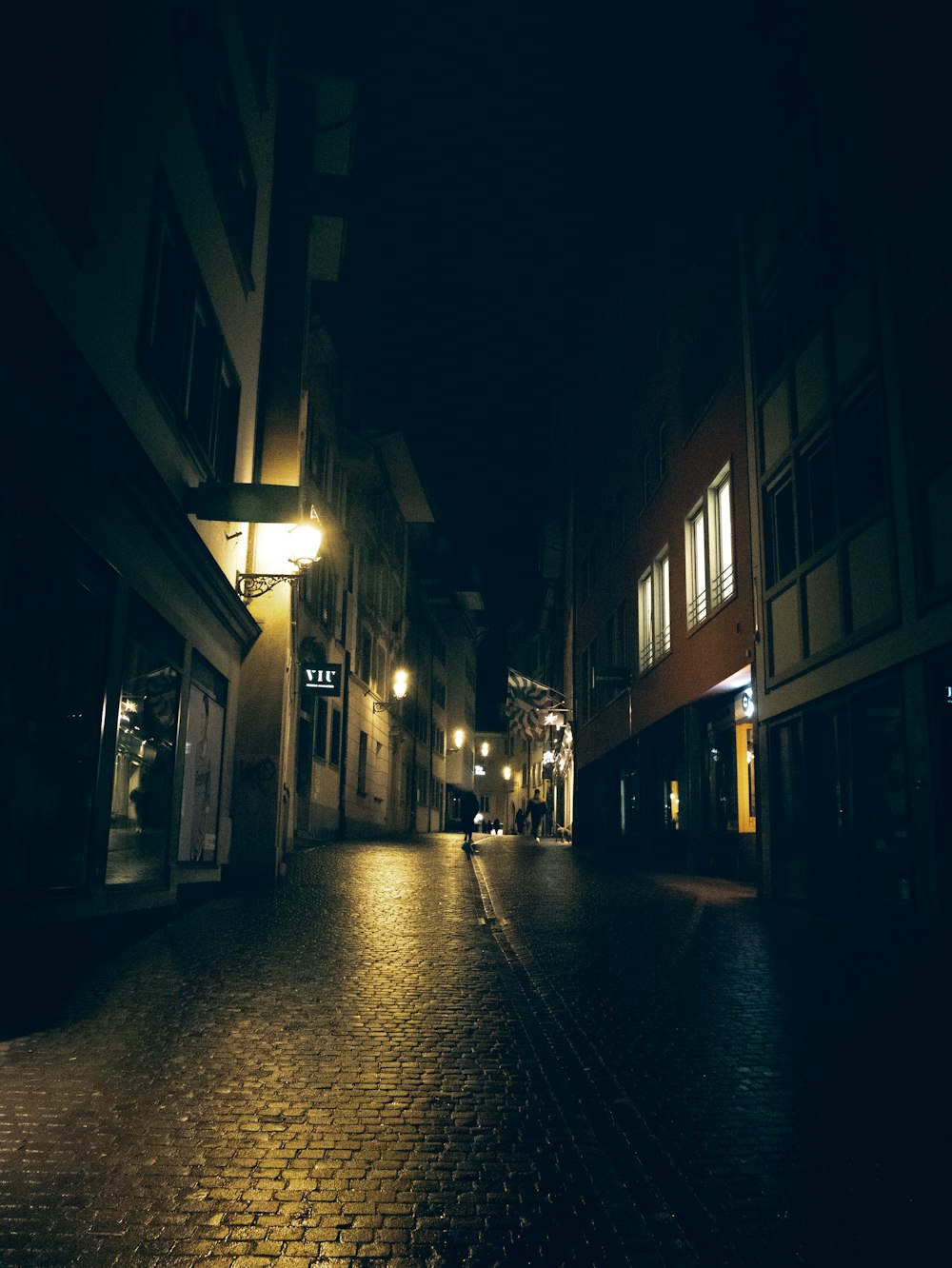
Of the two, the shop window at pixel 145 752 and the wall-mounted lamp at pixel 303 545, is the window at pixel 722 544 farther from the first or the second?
the shop window at pixel 145 752

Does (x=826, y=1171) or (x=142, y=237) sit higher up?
(x=142, y=237)

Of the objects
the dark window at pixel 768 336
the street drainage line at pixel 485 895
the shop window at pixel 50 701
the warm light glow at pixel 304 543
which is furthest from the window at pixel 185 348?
the dark window at pixel 768 336

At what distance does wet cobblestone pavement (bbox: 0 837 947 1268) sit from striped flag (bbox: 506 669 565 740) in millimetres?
23851

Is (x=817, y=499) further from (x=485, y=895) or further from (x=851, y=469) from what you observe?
(x=485, y=895)

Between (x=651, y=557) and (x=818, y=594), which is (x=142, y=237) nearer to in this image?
(x=818, y=594)

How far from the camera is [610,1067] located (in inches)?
203

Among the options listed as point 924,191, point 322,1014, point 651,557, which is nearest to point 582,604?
point 651,557

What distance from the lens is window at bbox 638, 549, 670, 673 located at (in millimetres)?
21156

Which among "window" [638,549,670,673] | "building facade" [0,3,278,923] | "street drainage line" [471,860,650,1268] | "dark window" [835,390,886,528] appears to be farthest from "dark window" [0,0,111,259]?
"window" [638,549,670,673]

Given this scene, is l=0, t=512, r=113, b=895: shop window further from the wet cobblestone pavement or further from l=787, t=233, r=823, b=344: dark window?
l=787, t=233, r=823, b=344: dark window

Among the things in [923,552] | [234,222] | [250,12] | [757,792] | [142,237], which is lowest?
[757,792]

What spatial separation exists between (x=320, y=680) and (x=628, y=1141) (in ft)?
51.5

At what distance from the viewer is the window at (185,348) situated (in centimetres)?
939

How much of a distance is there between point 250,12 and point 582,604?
872 inches
